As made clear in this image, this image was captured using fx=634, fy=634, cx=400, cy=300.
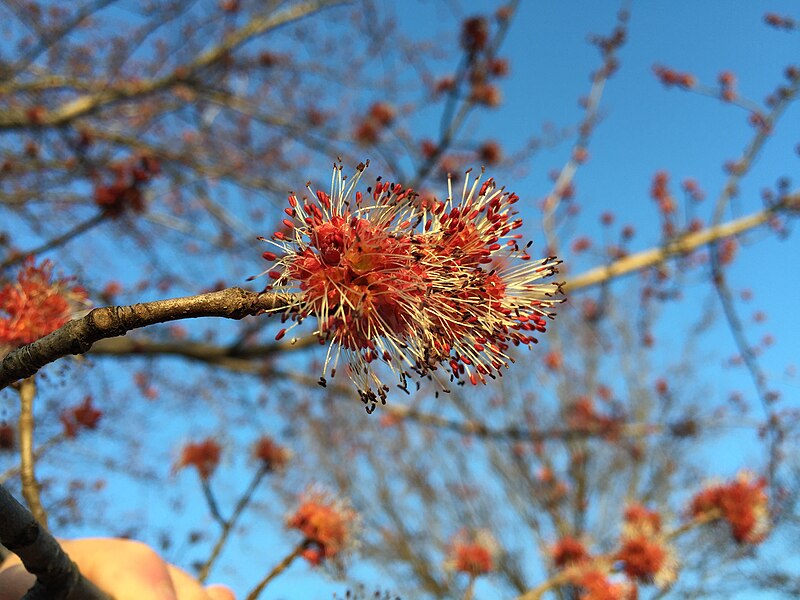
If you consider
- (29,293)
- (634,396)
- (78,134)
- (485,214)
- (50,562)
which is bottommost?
(50,562)

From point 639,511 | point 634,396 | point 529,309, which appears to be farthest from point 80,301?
point 634,396

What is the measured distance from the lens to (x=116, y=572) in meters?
1.45

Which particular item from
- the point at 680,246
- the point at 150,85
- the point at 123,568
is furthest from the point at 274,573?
the point at 150,85

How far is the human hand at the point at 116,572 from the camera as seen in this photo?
1.43 metres

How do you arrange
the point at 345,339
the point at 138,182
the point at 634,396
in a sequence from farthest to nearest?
the point at 634,396 → the point at 138,182 → the point at 345,339

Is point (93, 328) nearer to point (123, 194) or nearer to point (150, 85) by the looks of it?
point (123, 194)

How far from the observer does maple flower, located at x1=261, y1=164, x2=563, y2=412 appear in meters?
1.46

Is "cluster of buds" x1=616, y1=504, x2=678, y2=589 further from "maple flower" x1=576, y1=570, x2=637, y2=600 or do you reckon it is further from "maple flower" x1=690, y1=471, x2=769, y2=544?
"maple flower" x1=690, y1=471, x2=769, y2=544

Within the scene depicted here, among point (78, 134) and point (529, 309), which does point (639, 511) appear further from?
point (78, 134)

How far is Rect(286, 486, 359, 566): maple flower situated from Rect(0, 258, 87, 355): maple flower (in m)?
1.33

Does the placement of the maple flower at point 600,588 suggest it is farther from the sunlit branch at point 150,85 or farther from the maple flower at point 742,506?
the sunlit branch at point 150,85

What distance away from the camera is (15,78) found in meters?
6.11

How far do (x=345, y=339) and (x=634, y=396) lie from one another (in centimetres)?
1156

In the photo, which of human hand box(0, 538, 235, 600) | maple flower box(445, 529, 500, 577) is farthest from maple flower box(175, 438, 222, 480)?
human hand box(0, 538, 235, 600)
